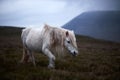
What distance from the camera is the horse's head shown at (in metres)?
10.9

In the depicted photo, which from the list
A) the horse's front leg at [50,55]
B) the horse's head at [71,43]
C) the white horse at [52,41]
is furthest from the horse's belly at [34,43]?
the horse's head at [71,43]

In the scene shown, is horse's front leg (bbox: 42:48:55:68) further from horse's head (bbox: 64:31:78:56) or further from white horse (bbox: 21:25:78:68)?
horse's head (bbox: 64:31:78:56)

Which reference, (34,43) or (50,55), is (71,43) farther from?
(34,43)

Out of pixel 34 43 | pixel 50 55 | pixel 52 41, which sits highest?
pixel 52 41

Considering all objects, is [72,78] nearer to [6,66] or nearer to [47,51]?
[47,51]

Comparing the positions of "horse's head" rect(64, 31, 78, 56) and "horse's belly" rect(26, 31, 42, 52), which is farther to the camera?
"horse's belly" rect(26, 31, 42, 52)

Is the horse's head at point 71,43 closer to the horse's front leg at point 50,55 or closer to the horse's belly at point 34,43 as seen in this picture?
the horse's front leg at point 50,55

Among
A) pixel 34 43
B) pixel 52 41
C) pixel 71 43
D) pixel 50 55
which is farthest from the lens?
pixel 34 43

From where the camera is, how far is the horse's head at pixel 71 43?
35.7 ft

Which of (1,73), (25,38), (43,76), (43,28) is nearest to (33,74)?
(43,76)

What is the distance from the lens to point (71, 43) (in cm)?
1098

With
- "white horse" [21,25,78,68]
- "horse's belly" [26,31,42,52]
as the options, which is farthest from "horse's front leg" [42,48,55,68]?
"horse's belly" [26,31,42,52]

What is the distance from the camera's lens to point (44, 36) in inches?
454

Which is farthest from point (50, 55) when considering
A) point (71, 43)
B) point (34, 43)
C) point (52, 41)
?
point (34, 43)
